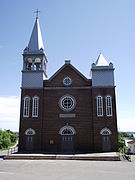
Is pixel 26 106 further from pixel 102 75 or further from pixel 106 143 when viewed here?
pixel 106 143

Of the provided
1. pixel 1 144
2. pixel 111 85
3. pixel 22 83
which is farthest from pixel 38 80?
pixel 1 144

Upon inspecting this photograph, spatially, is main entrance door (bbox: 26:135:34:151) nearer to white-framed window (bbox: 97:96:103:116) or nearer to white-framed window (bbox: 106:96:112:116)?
white-framed window (bbox: 97:96:103:116)

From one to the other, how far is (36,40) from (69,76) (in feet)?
26.2

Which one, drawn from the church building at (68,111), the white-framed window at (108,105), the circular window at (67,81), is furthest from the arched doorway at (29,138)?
the white-framed window at (108,105)

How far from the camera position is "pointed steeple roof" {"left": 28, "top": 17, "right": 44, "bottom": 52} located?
31125mm

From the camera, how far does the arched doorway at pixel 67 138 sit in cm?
2728

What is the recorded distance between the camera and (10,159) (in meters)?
21.3

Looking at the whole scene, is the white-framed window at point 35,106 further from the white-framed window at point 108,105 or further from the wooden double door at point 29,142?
the white-framed window at point 108,105

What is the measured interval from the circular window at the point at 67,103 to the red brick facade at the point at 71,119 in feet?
1.40

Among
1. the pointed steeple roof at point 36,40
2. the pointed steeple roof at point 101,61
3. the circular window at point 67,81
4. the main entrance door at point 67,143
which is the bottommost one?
the main entrance door at point 67,143

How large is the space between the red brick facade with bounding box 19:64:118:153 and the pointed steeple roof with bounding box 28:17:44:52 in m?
5.60

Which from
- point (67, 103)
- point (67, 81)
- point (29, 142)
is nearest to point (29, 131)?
point (29, 142)

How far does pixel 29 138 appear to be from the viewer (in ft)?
90.6

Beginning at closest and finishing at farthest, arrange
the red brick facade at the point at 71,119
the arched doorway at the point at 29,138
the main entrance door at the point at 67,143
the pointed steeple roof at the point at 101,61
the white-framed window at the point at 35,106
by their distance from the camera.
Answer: the red brick facade at the point at 71,119
the main entrance door at the point at 67,143
the arched doorway at the point at 29,138
the white-framed window at the point at 35,106
the pointed steeple roof at the point at 101,61
